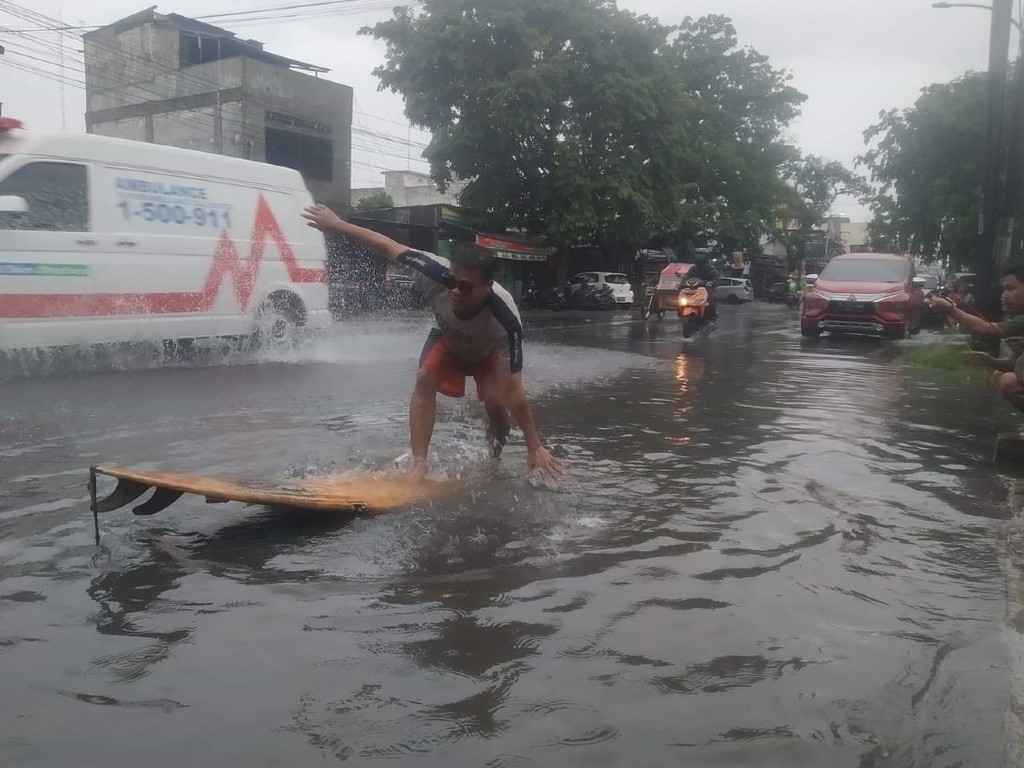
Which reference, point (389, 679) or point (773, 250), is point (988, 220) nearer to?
point (389, 679)

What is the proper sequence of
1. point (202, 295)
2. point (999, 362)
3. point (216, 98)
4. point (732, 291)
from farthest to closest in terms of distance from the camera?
1. point (732, 291)
2. point (216, 98)
3. point (202, 295)
4. point (999, 362)

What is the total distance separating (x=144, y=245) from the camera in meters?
9.74

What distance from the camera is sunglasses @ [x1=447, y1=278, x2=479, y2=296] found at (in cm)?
472

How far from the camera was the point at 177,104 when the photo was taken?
108 ft

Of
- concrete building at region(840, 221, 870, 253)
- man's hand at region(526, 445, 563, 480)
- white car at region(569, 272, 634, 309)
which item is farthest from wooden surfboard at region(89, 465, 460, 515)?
concrete building at region(840, 221, 870, 253)

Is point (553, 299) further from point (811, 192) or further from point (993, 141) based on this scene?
point (811, 192)

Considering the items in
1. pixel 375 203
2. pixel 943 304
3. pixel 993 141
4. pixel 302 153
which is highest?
pixel 302 153

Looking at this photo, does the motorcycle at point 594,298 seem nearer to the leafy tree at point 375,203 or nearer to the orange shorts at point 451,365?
the leafy tree at point 375,203

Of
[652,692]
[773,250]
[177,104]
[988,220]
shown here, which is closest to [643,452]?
[652,692]

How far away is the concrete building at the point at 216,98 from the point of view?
3156cm

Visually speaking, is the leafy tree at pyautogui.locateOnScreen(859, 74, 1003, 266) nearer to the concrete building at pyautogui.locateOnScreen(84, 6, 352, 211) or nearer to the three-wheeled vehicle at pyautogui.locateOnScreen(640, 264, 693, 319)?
the three-wheeled vehicle at pyautogui.locateOnScreen(640, 264, 693, 319)

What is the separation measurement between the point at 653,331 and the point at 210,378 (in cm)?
1202

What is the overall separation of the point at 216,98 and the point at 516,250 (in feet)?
37.4

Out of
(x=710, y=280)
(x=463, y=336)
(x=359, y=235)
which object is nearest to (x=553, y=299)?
(x=710, y=280)
